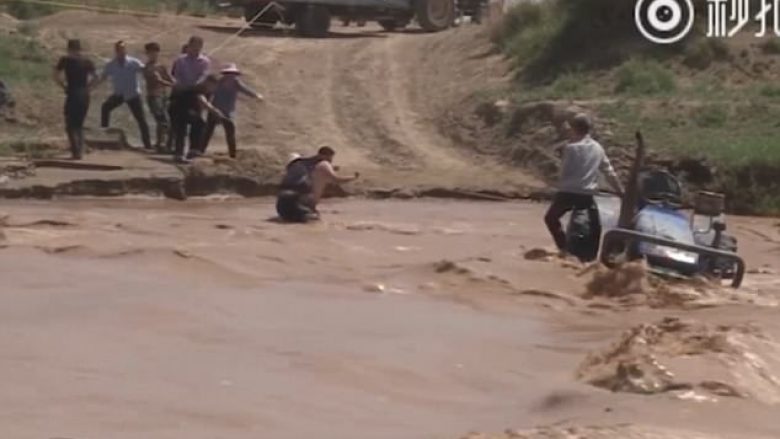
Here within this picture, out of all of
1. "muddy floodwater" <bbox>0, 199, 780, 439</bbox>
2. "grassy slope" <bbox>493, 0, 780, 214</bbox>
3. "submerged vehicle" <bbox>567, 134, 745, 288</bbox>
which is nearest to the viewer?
"muddy floodwater" <bbox>0, 199, 780, 439</bbox>

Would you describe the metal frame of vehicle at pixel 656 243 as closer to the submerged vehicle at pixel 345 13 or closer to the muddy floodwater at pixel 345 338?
the muddy floodwater at pixel 345 338

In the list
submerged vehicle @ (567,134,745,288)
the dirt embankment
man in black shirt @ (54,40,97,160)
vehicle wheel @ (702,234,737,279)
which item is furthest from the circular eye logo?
vehicle wheel @ (702,234,737,279)

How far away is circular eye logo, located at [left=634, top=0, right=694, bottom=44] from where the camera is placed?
27.4 metres

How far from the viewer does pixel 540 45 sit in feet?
91.3

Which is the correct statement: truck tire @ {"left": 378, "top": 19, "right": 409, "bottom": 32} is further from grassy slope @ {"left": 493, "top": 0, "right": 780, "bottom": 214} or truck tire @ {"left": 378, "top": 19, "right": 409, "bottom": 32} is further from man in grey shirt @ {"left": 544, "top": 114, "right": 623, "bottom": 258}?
man in grey shirt @ {"left": 544, "top": 114, "right": 623, "bottom": 258}

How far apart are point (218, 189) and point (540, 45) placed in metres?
8.39

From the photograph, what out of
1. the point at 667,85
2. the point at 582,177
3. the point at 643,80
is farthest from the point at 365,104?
the point at 582,177

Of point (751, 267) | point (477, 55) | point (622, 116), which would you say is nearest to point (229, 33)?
point (477, 55)

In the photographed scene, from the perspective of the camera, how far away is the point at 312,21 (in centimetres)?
3234

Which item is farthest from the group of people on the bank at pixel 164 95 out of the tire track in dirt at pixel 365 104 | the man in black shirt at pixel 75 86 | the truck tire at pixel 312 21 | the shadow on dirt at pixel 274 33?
the truck tire at pixel 312 21

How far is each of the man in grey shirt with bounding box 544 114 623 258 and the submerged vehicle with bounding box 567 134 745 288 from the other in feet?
0.81

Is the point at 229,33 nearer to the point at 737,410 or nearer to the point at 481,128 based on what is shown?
the point at 481,128

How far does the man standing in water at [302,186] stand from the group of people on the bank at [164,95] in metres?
3.69

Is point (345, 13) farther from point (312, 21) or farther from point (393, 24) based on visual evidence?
point (393, 24)
